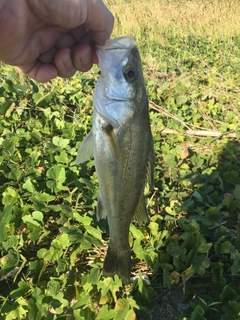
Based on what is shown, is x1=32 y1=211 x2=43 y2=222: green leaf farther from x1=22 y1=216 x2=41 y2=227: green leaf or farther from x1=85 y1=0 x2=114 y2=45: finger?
x1=85 y1=0 x2=114 y2=45: finger

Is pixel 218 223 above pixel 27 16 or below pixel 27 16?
below

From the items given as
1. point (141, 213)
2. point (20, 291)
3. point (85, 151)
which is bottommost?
point (20, 291)

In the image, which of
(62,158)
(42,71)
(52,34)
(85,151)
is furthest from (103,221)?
(52,34)

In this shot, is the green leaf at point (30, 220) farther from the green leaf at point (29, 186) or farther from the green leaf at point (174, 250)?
the green leaf at point (174, 250)

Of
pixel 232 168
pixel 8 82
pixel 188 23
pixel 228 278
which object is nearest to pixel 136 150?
pixel 228 278

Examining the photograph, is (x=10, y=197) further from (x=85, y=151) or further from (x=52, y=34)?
(x=52, y=34)

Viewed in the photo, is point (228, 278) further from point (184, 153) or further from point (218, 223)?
point (184, 153)
